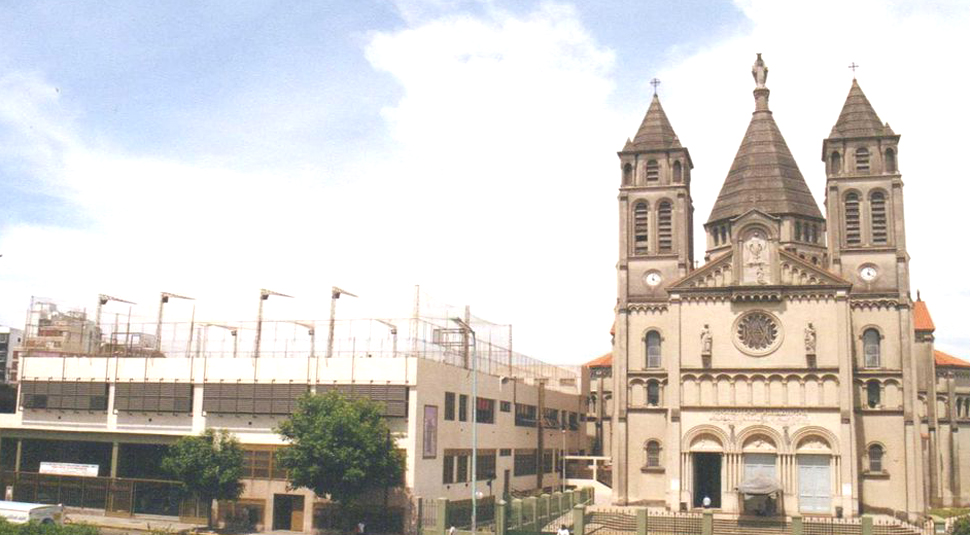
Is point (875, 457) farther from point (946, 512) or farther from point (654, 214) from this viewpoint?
point (654, 214)

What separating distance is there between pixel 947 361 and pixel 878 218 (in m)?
25.6

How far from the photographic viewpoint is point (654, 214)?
226ft

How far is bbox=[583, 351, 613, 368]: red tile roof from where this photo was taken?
89812 millimetres

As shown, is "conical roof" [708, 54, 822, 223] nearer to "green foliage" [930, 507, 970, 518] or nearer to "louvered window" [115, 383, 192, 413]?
"green foliage" [930, 507, 970, 518]

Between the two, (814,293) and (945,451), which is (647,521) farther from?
(945,451)

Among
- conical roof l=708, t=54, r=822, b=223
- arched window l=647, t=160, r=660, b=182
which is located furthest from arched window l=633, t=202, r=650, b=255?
conical roof l=708, t=54, r=822, b=223

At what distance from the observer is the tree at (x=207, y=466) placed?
5059cm

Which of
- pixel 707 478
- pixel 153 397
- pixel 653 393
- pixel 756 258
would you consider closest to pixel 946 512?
pixel 707 478

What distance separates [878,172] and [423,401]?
1434 inches

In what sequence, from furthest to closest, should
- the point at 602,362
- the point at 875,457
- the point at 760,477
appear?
1. the point at 602,362
2. the point at 875,457
3. the point at 760,477

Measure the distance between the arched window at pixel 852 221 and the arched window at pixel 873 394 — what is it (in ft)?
32.2

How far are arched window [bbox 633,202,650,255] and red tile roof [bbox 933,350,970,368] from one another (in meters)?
30.8

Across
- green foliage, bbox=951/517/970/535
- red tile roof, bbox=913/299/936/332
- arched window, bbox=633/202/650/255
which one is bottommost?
green foliage, bbox=951/517/970/535

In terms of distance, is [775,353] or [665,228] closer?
[775,353]
